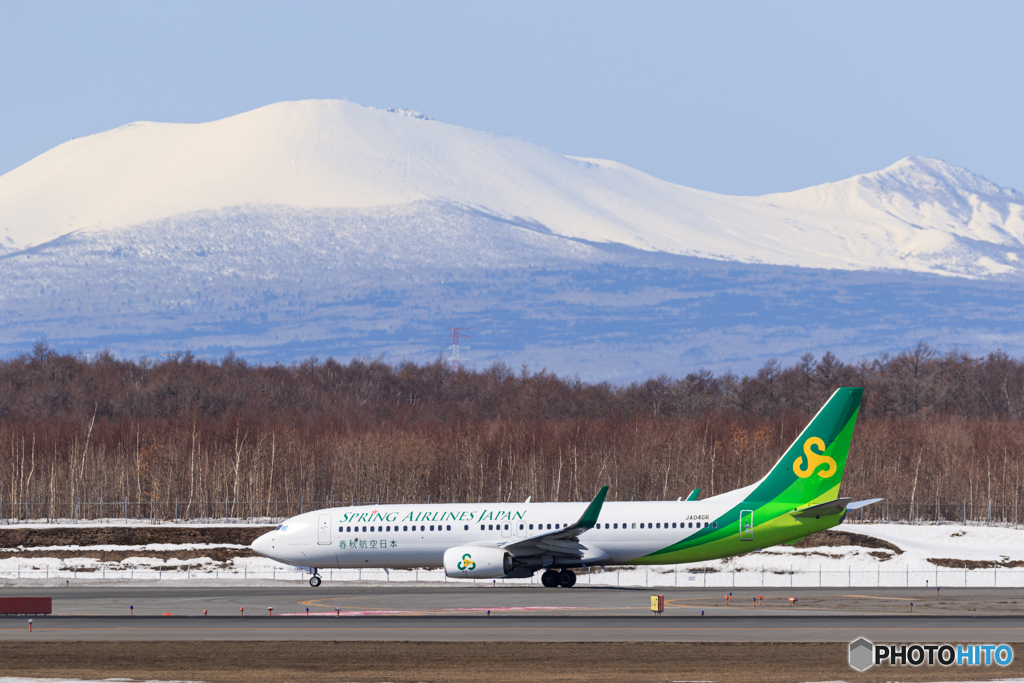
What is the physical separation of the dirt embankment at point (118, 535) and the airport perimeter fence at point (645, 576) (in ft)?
18.0

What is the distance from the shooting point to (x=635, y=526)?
54.3 m

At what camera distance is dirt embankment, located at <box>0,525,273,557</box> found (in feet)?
232

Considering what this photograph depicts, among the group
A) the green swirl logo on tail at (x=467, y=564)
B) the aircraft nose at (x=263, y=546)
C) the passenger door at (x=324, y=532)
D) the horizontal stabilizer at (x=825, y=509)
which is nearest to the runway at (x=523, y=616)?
the green swirl logo on tail at (x=467, y=564)

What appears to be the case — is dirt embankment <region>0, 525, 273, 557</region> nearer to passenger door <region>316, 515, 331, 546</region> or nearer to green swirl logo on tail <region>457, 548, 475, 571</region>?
passenger door <region>316, 515, 331, 546</region>

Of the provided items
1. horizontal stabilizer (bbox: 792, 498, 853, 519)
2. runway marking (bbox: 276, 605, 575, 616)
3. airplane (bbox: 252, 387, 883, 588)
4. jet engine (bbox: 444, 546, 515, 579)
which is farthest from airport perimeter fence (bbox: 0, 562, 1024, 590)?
runway marking (bbox: 276, 605, 575, 616)

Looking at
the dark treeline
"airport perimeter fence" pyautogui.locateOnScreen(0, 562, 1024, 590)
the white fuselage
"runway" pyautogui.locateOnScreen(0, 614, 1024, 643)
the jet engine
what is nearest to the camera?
"runway" pyautogui.locateOnScreen(0, 614, 1024, 643)

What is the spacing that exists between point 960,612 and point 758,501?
36.2 ft

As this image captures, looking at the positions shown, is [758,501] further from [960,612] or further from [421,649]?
[421,649]

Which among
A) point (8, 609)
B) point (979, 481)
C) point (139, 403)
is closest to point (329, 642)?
point (8, 609)

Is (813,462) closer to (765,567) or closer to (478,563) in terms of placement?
(765,567)

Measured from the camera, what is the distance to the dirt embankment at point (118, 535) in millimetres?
70750

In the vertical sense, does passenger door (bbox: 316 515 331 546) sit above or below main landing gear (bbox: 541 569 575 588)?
above

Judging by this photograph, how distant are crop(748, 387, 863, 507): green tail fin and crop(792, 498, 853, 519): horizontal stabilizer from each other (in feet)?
2.43

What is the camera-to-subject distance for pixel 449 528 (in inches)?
2213
